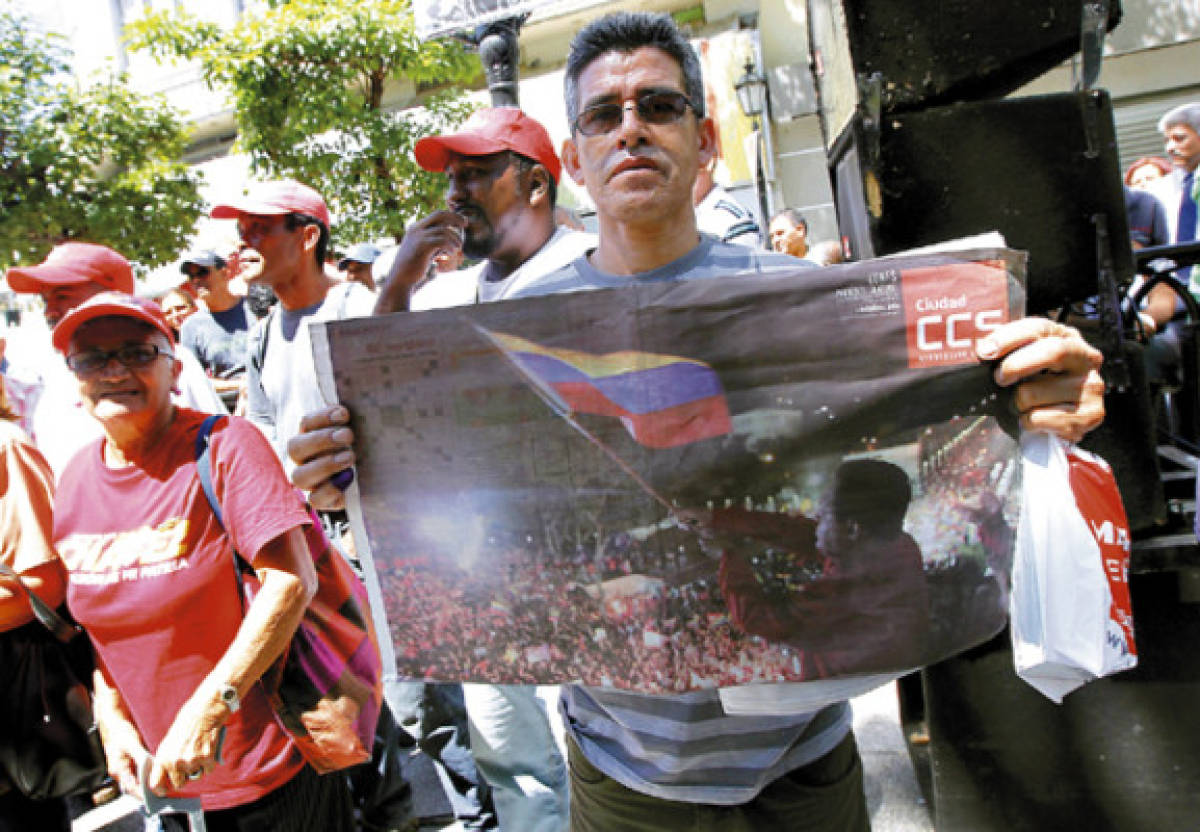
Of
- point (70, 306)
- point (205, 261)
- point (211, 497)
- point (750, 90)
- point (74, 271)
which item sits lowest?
point (211, 497)

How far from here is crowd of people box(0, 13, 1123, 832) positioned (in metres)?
1.38

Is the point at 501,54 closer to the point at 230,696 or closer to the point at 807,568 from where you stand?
the point at 230,696

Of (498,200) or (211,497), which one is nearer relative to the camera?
(211,497)

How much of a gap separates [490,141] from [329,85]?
28.4ft

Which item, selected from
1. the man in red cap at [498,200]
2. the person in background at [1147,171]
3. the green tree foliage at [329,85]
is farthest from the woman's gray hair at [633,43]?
the green tree foliage at [329,85]

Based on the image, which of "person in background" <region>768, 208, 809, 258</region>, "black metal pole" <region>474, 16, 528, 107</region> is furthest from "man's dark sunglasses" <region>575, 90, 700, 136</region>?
"person in background" <region>768, 208, 809, 258</region>

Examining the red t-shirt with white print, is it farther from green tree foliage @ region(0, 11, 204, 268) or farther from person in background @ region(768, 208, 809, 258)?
green tree foliage @ region(0, 11, 204, 268)

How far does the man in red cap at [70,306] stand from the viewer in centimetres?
350

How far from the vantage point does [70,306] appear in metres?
3.73

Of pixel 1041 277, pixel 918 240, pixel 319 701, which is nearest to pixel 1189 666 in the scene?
pixel 1041 277

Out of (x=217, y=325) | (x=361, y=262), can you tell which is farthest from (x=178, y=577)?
(x=217, y=325)

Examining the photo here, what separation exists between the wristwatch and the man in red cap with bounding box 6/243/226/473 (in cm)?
177

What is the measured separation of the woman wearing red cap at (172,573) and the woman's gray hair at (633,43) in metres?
1.23

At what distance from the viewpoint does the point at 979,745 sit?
244cm
